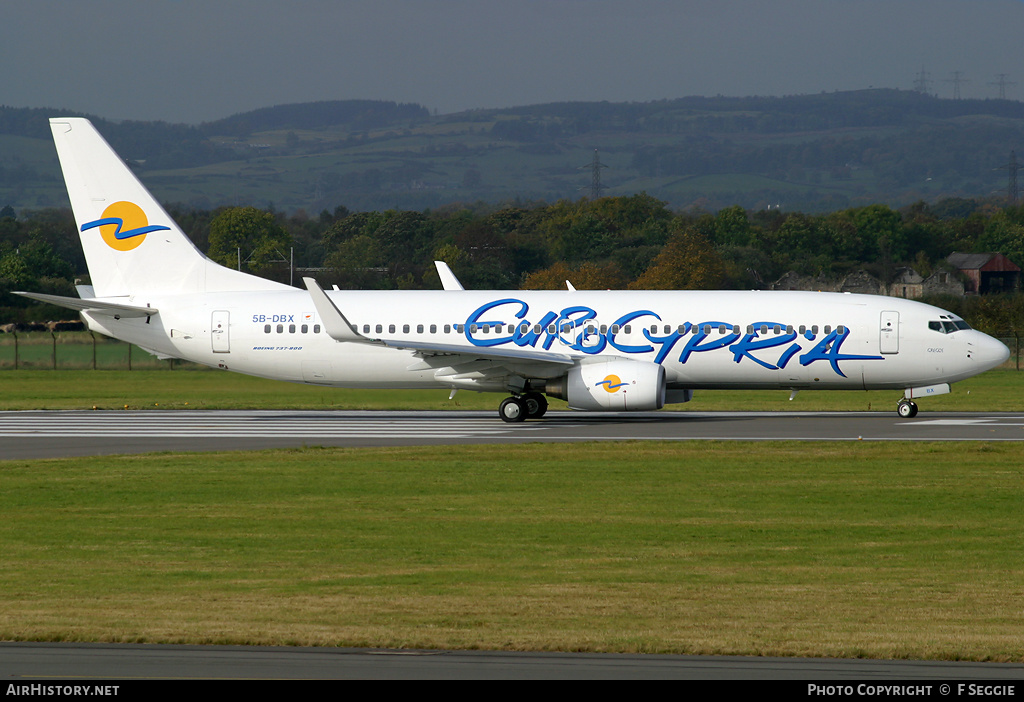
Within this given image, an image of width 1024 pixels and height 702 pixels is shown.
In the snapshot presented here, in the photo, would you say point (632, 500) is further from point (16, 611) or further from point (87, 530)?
point (16, 611)

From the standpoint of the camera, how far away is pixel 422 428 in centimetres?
A: 3344

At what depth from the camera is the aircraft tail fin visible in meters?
36.8

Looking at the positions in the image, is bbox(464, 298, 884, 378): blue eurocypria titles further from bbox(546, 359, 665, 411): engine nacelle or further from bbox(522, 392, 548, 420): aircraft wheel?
bbox(522, 392, 548, 420): aircraft wheel

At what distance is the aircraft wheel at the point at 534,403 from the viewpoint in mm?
35281

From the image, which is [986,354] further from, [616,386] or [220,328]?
[220,328]

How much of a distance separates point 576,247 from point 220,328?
4275 inches

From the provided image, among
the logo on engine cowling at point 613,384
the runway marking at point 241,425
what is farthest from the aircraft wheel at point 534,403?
the logo on engine cowling at point 613,384

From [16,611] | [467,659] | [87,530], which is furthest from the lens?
[87,530]

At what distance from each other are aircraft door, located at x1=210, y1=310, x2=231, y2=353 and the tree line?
55.3 m

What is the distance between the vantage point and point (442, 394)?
144ft

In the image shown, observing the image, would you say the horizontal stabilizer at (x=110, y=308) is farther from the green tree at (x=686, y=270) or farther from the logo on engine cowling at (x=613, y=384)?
the green tree at (x=686, y=270)

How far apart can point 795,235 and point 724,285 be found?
36.4 m

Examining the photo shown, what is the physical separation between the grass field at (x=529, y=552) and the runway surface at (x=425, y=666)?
0.35 metres

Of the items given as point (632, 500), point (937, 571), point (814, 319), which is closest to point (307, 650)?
point (937, 571)
